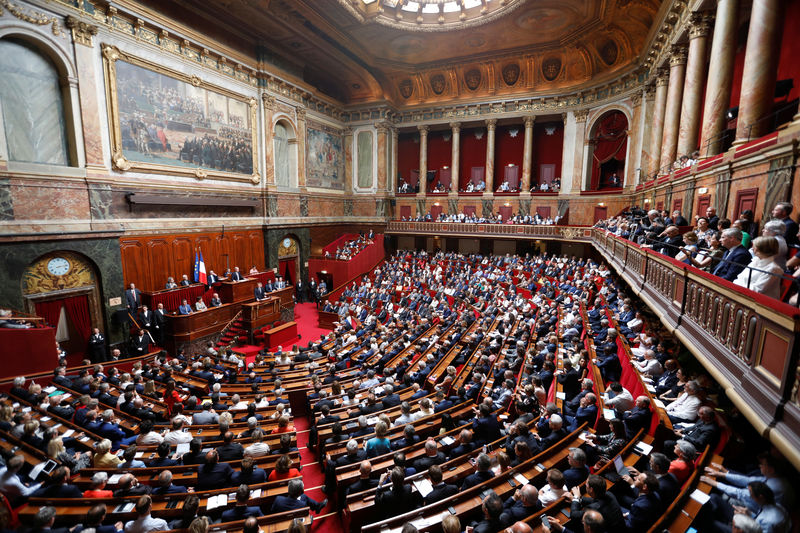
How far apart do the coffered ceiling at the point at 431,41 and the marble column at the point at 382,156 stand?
202 cm

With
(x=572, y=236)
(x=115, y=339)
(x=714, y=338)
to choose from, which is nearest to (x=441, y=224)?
(x=572, y=236)

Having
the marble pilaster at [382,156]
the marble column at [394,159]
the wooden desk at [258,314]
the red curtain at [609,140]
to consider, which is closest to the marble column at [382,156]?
the marble pilaster at [382,156]

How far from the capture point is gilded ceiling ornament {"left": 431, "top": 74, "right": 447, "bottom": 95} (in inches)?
955

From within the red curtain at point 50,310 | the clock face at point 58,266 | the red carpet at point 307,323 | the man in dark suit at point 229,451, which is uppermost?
the clock face at point 58,266

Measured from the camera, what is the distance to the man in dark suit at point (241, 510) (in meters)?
4.29

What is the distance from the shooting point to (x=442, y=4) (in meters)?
18.7

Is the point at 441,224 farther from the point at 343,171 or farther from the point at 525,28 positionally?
the point at 525,28

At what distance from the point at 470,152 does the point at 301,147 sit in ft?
42.1

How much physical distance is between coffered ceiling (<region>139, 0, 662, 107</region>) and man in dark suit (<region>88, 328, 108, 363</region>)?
12025 millimetres

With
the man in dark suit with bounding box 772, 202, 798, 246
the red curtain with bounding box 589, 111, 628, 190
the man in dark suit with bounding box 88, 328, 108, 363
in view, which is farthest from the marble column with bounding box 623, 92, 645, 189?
the man in dark suit with bounding box 88, 328, 108, 363

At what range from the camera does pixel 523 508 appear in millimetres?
3812

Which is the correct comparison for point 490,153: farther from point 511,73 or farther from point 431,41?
point 431,41

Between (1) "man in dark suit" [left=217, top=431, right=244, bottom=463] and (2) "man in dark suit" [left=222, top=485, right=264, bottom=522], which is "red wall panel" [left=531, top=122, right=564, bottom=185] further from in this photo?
(2) "man in dark suit" [left=222, top=485, right=264, bottom=522]

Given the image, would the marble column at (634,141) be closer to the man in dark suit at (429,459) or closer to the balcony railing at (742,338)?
the balcony railing at (742,338)
